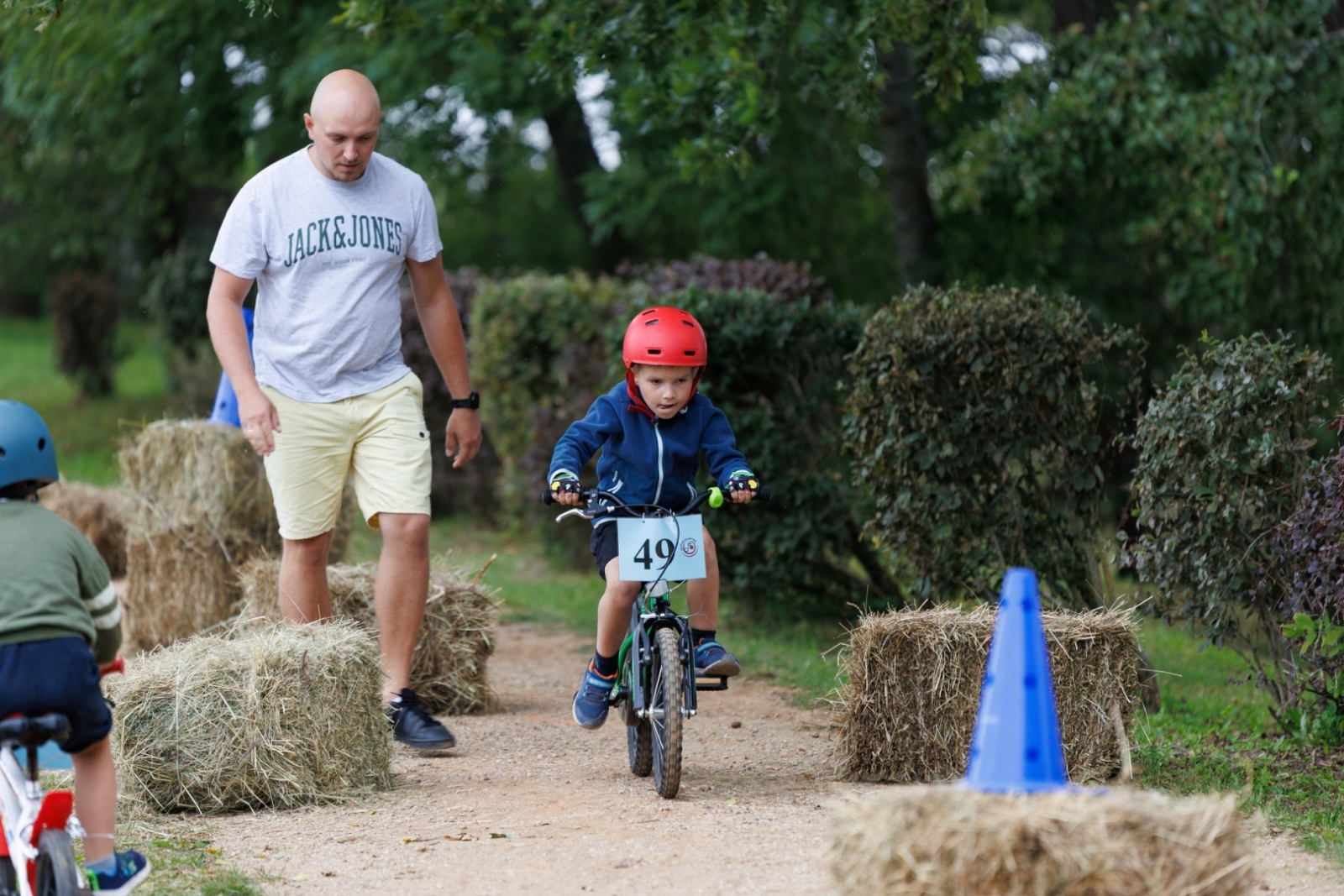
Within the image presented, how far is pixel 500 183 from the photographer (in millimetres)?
17188

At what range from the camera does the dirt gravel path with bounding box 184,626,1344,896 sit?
4020 mm

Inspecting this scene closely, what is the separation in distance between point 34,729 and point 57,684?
12 centimetres

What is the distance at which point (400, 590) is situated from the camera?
566 cm

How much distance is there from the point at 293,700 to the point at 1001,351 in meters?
3.40

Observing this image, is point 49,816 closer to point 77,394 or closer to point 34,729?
point 34,729

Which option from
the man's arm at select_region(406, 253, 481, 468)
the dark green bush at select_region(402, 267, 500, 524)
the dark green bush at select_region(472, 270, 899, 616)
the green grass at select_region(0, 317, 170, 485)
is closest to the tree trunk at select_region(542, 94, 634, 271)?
the dark green bush at select_region(402, 267, 500, 524)

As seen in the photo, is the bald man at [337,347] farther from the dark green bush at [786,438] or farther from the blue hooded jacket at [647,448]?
the dark green bush at [786,438]

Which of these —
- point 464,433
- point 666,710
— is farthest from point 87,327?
point 666,710

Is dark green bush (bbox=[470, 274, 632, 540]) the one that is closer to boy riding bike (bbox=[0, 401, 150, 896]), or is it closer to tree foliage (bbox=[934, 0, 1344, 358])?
tree foliage (bbox=[934, 0, 1344, 358])

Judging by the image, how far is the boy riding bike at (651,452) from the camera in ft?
16.6

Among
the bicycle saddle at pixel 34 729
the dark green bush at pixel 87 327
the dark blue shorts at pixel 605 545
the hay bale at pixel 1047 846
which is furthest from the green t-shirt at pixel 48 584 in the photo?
the dark green bush at pixel 87 327

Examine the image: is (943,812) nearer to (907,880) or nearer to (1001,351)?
(907,880)

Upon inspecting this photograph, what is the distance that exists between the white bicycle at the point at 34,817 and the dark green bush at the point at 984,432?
412 centimetres

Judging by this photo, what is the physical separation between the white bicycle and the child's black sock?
2097 mm
